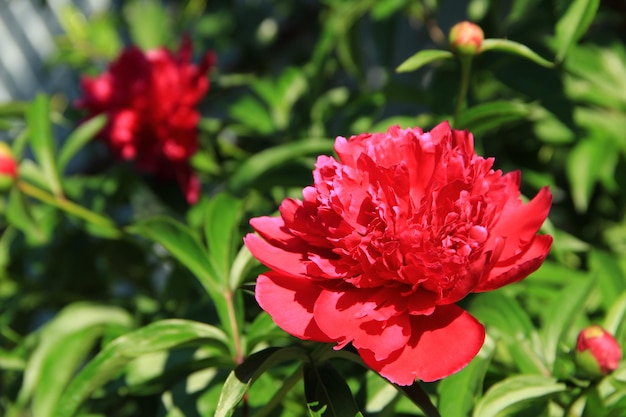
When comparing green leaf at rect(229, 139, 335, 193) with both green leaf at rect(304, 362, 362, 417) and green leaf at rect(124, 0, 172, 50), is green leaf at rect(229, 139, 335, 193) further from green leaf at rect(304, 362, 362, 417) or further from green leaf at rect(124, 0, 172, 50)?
green leaf at rect(124, 0, 172, 50)

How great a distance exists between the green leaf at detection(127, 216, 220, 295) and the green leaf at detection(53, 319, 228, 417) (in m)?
0.08

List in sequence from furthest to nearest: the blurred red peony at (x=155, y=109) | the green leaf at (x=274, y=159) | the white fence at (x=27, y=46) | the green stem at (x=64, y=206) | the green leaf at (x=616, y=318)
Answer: the white fence at (x=27, y=46) → the blurred red peony at (x=155, y=109) → the green stem at (x=64, y=206) → the green leaf at (x=274, y=159) → the green leaf at (x=616, y=318)

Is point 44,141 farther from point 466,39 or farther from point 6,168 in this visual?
point 466,39

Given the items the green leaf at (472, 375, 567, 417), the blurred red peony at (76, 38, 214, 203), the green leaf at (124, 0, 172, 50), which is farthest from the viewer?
the green leaf at (124, 0, 172, 50)

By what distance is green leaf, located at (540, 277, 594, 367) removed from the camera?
0.79 meters

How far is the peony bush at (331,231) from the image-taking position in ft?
1.89

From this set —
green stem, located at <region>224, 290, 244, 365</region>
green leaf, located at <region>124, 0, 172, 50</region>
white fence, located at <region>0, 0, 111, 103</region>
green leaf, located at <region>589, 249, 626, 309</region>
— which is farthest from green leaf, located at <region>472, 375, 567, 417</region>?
white fence, located at <region>0, 0, 111, 103</region>

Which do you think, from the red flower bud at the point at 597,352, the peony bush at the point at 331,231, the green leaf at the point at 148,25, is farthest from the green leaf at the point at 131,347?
the green leaf at the point at 148,25

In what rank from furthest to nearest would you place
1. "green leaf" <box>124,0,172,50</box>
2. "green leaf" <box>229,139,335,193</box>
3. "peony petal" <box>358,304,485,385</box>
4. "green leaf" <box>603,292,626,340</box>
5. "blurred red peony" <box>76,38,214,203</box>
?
1. "green leaf" <box>124,0,172,50</box>
2. "blurred red peony" <box>76,38,214,203</box>
3. "green leaf" <box>229,139,335,193</box>
4. "green leaf" <box>603,292,626,340</box>
5. "peony petal" <box>358,304,485,385</box>

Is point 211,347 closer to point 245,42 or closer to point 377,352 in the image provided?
point 377,352

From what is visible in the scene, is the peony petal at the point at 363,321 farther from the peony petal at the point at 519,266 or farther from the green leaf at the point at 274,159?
the green leaf at the point at 274,159

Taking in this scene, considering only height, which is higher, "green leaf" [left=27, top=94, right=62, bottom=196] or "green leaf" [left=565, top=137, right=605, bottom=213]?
"green leaf" [left=27, top=94, right=62, bottom=196]

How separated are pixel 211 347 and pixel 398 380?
0.87 ft

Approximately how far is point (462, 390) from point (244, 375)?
0.22m
